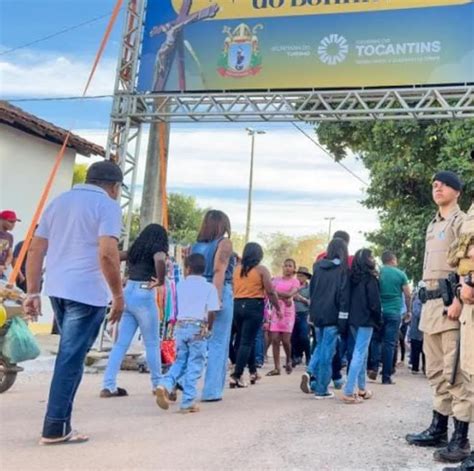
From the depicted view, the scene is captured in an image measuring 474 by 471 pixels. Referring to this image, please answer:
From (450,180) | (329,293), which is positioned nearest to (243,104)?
(329,293)

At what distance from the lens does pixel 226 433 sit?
185 inches

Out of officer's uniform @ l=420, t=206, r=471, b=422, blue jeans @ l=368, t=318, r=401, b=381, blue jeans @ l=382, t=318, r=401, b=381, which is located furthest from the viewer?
blue jeans @ l=368, t=318, r=401, b=381

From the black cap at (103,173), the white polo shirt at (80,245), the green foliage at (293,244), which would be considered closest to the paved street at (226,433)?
the white polo shirt at (80,245)

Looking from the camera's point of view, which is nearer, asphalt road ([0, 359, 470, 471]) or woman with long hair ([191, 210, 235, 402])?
asphalt road ([0, 359, 470, 471])

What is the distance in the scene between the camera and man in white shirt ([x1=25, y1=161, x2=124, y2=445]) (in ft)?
13.4

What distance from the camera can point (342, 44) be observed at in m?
10.8

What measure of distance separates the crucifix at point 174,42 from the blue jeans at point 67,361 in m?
7.78

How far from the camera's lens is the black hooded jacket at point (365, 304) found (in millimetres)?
6352

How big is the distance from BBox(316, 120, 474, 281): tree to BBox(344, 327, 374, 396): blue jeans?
27.5 ft

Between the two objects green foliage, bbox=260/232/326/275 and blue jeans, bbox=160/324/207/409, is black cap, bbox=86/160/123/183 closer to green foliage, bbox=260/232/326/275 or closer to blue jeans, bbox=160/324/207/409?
blue jeans, bbox=160/324/207/409

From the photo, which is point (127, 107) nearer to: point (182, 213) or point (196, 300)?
point (196, 300)

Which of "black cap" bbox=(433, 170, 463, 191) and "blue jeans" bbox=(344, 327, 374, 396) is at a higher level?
"black cap" bbox=(433, 170, 463, 191)

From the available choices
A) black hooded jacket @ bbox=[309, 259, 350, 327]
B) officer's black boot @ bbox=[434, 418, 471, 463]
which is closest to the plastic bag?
black hooded jacket @ bbox=[309, 259, 350, 327]

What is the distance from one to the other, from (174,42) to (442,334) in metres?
8.72
